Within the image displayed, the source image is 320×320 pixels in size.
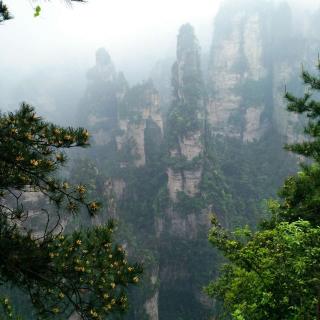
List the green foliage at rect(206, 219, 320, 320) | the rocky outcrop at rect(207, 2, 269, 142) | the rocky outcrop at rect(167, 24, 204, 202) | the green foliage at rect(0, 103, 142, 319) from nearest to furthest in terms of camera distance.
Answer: the green foliage at rect(0, 103, 142, 319) → the green foliage at rect(206, 219, 320, 320) → the rocky outcrop at rect(167, 24, 204, 202) → the rocky outcrop at rect(207, 2, 269, 142)

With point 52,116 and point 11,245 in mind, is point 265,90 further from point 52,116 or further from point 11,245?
point 11,245

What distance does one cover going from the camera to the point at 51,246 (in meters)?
5.67

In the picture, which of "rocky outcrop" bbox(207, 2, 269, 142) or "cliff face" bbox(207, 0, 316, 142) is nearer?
"cliff face" bbox(207, 0, 316, 142)

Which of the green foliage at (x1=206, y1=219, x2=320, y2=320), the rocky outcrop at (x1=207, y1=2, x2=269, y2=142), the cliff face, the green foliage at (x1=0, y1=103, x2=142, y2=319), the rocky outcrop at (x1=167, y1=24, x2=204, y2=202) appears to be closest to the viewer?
the green foliage at (x1=0, y1=103, x2=142, y2=319)

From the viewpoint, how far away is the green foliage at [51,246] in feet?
17.7

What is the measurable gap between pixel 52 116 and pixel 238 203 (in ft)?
223

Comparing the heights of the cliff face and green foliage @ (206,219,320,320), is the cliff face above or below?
above

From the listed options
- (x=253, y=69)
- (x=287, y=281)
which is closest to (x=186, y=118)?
(x=253, y=69)

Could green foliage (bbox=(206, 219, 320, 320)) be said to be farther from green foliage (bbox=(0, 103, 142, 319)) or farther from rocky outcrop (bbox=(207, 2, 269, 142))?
rocky outcrop (bbox=(207, 2, 269, 142))

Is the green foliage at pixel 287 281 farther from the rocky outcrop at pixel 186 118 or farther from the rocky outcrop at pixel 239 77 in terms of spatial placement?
the rocky outcrop at pixel 239 77

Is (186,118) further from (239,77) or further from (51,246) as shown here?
(51,246)

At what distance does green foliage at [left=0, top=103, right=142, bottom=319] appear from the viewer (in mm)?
5406

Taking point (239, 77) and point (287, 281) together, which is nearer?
point (287, 281)

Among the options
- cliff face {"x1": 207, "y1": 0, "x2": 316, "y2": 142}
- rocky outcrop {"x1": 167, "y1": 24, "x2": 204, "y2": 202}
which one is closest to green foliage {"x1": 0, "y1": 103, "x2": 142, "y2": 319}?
rocky outcrop {"x1": 167, "y1": 24, "x2": 204, "y2": 202}
